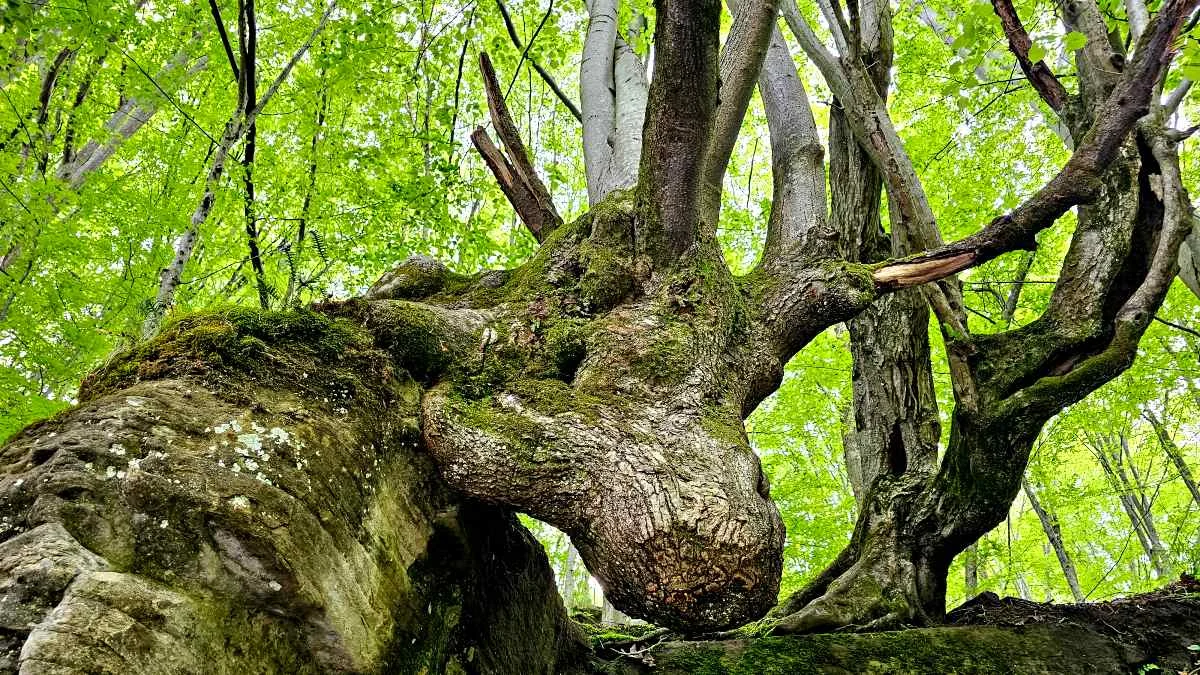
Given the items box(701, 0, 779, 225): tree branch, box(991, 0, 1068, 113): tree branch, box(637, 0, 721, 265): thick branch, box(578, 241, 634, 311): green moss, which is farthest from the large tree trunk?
box(991, 0, 1068, 113): tree branch

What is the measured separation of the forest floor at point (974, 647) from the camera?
2664mm

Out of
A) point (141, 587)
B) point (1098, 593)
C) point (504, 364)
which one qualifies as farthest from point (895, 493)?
point (1098, 593)

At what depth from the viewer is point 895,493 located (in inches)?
150

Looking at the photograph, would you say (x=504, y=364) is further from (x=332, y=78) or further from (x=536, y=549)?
(x=332, y=78)

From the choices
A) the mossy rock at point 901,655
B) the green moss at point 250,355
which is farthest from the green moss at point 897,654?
the green moss at point 250,355

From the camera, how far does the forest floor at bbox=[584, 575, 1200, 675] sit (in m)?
2.66

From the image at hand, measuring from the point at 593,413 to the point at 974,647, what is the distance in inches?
88.7

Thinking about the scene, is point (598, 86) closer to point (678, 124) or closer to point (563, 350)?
point (678, 124)

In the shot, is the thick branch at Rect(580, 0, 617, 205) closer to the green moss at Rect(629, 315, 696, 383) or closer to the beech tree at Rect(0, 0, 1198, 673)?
the beech tree at Rect(0, 0, 1198, 673)

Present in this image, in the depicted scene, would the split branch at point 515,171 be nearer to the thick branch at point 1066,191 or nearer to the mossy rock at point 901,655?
the thick branch at point 1066,191

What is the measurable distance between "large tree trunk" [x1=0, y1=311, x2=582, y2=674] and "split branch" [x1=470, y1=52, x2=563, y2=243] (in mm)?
1921

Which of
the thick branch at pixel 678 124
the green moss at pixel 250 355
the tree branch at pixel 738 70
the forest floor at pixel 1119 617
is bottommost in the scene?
the forest floor at pixel 1119 617

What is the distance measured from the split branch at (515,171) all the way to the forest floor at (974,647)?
8.42ft

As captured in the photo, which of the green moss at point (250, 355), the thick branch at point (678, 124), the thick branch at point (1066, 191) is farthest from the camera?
the thick branch at point (1066, 191)
